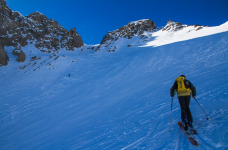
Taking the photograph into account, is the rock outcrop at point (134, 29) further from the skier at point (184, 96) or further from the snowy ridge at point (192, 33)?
the skier at point (184, 96)

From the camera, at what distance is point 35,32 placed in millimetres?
41312

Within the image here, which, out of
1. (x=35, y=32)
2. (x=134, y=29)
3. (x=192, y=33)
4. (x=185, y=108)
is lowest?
(x=185, y=108)

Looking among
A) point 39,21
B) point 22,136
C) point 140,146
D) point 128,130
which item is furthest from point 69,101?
point 39,21

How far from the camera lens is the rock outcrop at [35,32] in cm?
3322

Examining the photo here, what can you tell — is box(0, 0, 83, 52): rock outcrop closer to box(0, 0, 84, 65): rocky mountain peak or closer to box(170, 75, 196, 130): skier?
box(0, 0, 84, 65): rocky mountain peak

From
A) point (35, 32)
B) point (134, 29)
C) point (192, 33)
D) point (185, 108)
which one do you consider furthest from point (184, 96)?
point (35, 32)

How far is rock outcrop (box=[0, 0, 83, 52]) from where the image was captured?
33.2 meters

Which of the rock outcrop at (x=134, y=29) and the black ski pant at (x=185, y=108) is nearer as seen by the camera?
the black ski pant at (x=185, y=108)

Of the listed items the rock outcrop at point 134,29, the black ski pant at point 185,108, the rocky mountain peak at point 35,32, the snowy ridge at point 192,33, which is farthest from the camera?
the rock outcrop at point 134,29

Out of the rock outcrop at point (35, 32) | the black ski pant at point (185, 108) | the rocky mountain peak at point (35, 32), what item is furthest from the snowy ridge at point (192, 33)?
the rock outcrop at point (35, 32)

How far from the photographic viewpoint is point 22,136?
545 centimetres

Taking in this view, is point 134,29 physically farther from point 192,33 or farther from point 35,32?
point 35,32

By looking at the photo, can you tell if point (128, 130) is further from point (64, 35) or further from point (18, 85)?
point (64, 35)

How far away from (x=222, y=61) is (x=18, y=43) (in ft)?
154
